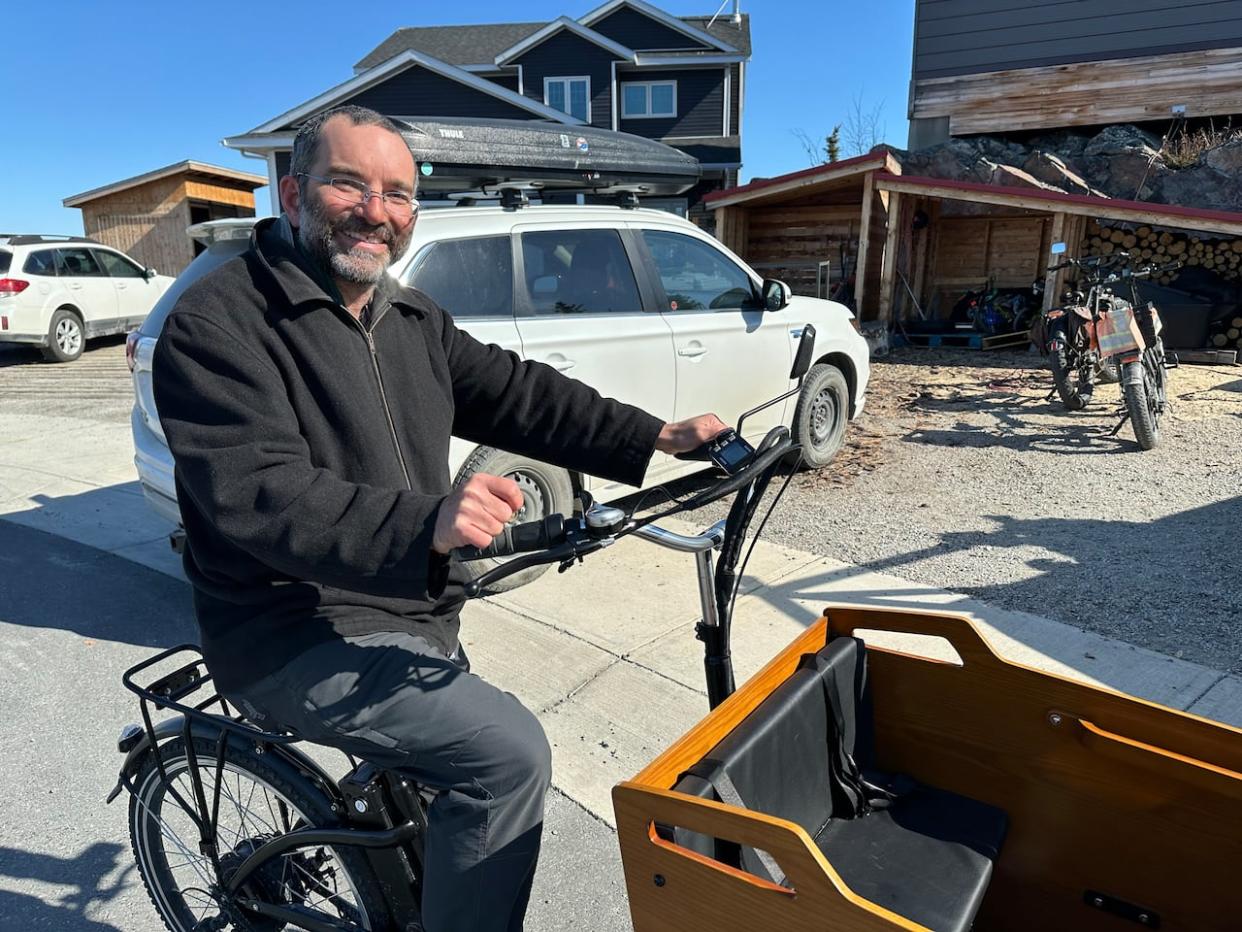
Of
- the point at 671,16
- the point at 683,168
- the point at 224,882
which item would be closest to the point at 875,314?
the point at 683,168

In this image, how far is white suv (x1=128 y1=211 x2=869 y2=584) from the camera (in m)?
4.31

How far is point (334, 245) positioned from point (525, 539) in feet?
2.50

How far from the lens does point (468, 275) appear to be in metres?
4.36

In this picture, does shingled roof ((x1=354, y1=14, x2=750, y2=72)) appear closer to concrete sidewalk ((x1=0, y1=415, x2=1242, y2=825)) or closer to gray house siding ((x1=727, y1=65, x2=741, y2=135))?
gray house siding ((x1=727, y1=65, x2=741, y2=135))

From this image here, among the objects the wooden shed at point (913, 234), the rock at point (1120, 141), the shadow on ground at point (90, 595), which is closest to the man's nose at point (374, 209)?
A: the shadow on ground at point (90, 595)

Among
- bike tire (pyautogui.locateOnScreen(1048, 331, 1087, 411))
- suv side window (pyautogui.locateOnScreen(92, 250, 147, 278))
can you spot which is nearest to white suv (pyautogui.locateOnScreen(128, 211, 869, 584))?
bike tire (pyautogui.locateOnScreen(1048, 331, 1087, 411))

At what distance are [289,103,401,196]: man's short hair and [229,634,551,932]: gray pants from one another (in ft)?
3.09

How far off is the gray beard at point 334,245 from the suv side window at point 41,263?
44.2 ft

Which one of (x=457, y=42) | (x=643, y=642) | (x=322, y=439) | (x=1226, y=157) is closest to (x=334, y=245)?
(x=322, y=439)

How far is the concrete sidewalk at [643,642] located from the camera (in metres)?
3.24

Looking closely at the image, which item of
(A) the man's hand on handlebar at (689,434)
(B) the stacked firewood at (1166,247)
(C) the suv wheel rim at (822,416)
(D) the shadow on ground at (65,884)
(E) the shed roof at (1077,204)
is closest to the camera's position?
(A) the man's hand on handlebar at (689,434)

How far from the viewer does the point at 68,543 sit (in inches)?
212

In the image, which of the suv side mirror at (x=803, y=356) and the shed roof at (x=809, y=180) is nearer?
the suv side mirror at (x=803, y=356)

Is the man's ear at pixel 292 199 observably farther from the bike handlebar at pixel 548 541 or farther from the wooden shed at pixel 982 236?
the wooden shed at pixel 982 236
